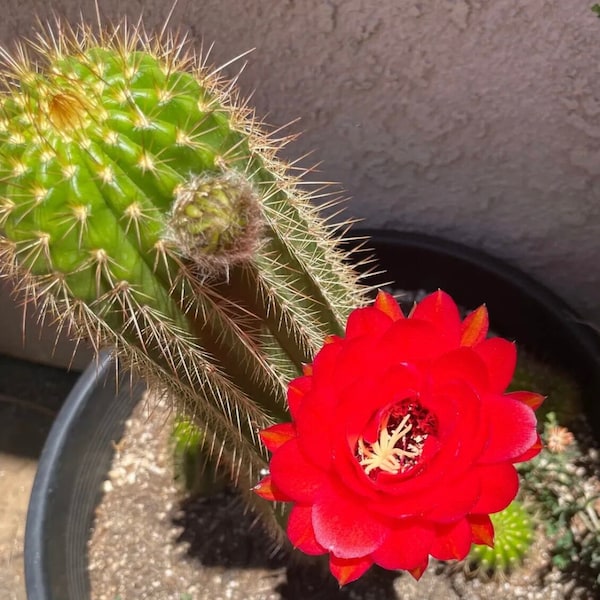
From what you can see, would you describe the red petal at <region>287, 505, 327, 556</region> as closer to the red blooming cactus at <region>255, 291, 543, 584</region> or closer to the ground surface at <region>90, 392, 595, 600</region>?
the red blooming cactus at <region>255, 291, 543, 584</region>

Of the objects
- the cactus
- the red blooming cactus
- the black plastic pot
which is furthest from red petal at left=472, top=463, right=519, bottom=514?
the black plastic pot

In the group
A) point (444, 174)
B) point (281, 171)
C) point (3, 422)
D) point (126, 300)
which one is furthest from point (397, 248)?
point (3, 422)

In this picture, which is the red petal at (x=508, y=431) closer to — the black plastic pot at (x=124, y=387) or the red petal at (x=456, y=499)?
the red petal at (x=456, y=499)

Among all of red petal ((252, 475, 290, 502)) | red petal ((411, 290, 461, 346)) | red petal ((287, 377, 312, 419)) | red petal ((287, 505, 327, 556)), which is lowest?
red petal ((287, 505, 327, 556))

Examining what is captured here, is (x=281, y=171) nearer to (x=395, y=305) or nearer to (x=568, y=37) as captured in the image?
(x=395, y=305)

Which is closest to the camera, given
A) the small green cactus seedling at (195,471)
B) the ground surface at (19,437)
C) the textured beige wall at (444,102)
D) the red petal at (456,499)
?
the red petal at (456,499)

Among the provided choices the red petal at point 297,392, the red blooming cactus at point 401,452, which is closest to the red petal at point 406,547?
the red blooming cactus at point 401,452

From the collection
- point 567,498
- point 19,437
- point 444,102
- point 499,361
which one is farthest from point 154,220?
point 19,437

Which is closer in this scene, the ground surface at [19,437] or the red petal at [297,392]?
the red petal at [297,392]

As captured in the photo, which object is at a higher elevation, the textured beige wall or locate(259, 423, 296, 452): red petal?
the textured beige wall
